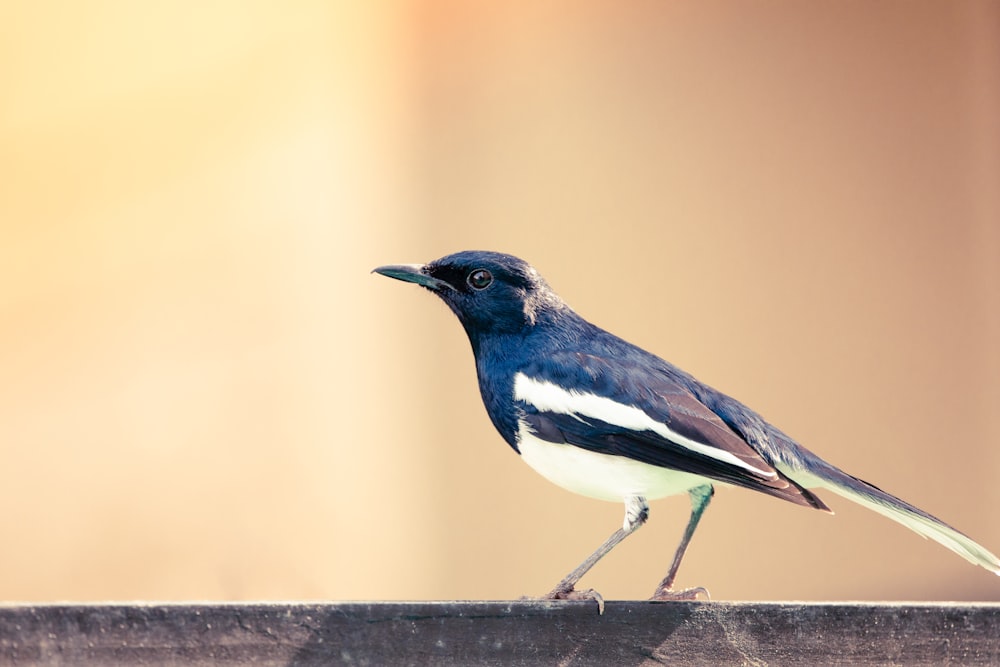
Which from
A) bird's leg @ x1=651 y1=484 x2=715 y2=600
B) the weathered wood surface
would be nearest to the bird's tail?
the weathered wood surface

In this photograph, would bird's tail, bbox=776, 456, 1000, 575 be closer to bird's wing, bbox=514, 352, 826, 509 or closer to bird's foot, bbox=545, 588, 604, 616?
bird's wing, bbox=514, 352, 826, 509

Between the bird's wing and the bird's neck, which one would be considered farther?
the bird's neck

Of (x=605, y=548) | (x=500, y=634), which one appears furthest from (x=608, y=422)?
(x=500, y=634)

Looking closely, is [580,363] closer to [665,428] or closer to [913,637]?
[665,428]

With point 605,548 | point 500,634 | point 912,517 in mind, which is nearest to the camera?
point 500,634

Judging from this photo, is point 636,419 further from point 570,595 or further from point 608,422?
point 570,595

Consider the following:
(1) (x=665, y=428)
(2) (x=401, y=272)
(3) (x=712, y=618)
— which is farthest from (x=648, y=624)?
(2) (x=401, y=272)
